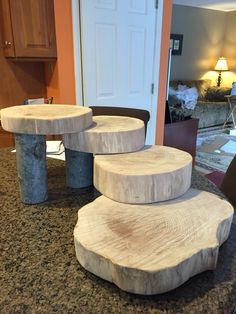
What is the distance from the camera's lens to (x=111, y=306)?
1.74ft

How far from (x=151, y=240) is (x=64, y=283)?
0.20m

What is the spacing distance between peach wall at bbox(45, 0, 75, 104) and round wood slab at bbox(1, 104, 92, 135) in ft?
5.74

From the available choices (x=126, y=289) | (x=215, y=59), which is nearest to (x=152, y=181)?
(x=126, y=289)

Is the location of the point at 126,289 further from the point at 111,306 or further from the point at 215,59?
the point at 215,59

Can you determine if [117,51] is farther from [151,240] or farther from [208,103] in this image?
[208,103]

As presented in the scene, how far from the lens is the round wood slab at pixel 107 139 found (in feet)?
2.82

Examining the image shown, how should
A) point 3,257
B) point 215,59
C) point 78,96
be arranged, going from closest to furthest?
point 3,257, point 78,96, point 215,59

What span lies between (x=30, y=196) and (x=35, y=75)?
2.37 m

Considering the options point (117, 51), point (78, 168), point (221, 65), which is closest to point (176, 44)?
point (221, 65)

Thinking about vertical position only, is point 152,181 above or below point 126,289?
above

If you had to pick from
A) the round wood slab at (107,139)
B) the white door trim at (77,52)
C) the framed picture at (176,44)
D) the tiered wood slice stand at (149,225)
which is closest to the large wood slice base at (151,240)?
the tiered wood slice stand at (149,225)

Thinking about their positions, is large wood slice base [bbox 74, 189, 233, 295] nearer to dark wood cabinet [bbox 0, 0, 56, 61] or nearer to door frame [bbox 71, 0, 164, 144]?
door frame [bbox 71, 0, 164, 144]

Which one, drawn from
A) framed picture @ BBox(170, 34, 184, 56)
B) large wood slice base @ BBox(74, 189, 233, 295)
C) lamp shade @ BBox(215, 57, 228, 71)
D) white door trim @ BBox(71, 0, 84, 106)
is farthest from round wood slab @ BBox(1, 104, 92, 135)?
lamp shade @ BBox(215, 57, 228, 71)

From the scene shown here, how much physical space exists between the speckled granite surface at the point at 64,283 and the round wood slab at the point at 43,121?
0.27m
